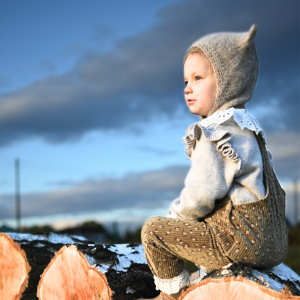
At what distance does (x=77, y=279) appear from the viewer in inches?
130

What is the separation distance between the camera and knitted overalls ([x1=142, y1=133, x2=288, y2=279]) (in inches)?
98.9

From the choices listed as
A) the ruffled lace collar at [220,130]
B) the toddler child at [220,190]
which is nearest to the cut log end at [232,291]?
the toddler child at [220,190]

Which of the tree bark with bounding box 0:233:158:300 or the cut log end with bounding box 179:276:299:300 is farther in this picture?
the tree bark with bounding box 0:233:158:300

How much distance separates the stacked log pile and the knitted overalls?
12 centimetres

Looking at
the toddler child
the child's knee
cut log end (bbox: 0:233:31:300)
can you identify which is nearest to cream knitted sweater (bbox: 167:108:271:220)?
the toddler child

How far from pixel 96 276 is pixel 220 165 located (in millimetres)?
1490

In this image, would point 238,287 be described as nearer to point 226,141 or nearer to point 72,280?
point 226,141

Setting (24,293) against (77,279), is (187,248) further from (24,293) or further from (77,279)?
(24,293)

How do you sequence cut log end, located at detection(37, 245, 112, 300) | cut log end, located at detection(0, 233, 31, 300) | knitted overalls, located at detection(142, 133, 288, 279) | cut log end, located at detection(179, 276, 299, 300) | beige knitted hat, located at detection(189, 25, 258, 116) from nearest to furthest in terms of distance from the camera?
cut log end, located at detection(179, 276, 299, 300), knitted overalls, located at detection(142, 133, 288, 279), beige knitted hat, located at detection(189, 25, 258, 116), cut log end, located at detection(37, 245, 112, 300), cut log end, located at detection(0, 233, 31, 300)

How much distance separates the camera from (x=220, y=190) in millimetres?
2463

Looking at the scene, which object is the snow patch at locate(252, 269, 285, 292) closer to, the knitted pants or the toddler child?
the toddler child

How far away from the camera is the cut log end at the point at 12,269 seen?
3.76 m

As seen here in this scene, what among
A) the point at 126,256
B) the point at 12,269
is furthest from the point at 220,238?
the point at 12,269

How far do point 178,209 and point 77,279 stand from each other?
1.31 m
